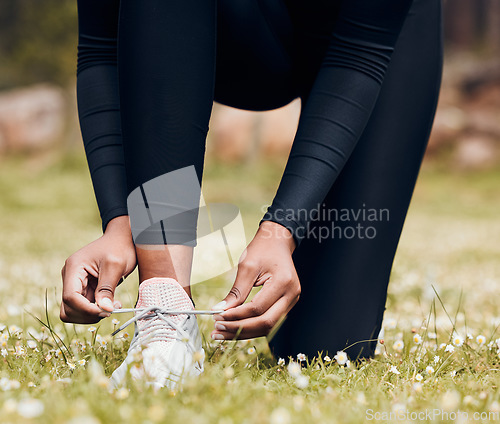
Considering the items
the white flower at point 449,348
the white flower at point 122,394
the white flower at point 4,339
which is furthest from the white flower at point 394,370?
the white flower at point 4,339

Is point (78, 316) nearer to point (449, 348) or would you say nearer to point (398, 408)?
point (398, 408)

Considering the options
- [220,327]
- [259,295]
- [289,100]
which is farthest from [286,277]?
[289,100]

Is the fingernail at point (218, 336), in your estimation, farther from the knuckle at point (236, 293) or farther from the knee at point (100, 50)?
the knee at point (100, 50)

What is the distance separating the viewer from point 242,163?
48.1 ft

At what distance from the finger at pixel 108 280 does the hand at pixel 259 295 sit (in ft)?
0.88

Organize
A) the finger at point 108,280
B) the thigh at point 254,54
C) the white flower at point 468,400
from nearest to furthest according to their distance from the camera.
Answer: the white flower at point 468,400 < the finger at point 108,280 < the thigh at point 254,54

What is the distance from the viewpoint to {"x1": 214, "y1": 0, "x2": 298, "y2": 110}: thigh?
160 centimetres

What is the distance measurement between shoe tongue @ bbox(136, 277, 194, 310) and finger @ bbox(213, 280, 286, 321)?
0.47ft

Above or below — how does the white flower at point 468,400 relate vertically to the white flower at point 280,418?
below

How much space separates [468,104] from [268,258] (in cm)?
1692

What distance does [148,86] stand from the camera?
1405 millimetres

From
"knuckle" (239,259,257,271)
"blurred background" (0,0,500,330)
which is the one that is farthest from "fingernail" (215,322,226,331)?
"blurred background" (0,0,500,330)

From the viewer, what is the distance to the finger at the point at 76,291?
4.18 feet

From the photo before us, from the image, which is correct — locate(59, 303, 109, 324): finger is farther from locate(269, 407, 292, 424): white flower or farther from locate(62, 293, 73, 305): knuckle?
locate(269, 407, 292, 424): white flower
